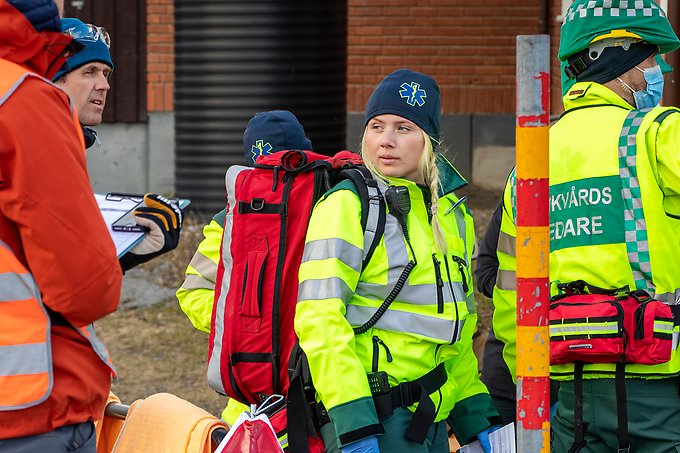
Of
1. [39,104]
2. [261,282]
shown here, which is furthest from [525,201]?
[39,104]

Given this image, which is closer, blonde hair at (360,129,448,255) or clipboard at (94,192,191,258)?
blonde hair at (360,129,448,255)

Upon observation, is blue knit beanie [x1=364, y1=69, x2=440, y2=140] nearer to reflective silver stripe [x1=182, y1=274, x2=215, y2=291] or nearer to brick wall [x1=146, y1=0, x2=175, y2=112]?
reflective silver stripe [x1=182, y1=274, x2=215, y2=291]

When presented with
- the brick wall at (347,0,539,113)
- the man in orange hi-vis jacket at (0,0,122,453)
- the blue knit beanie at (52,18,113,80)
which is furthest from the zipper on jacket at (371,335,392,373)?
the brick wall at (347,0,539,113)

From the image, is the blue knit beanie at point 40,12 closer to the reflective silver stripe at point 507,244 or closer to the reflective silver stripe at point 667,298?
the reflective silver stripe at point 507,244

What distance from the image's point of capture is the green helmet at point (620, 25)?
3725mm

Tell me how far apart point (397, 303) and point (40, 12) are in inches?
50.4

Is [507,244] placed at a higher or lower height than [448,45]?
lower

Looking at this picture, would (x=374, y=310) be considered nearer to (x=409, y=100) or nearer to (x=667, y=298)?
(x=409, y=100)

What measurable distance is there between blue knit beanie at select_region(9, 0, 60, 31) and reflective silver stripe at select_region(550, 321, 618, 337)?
66.3 inches

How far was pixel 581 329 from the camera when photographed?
11.8 ft

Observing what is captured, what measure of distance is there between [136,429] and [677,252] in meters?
1.70

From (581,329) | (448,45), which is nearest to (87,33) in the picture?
(581,329)

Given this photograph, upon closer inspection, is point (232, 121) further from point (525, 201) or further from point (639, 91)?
point (525, 201)

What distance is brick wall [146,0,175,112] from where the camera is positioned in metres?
13.3
